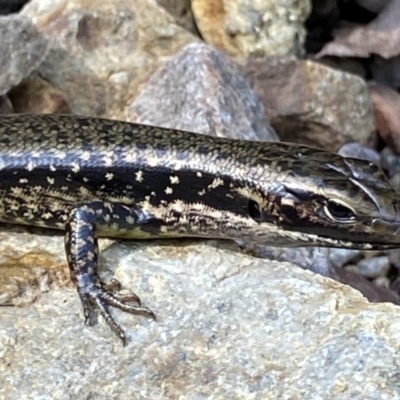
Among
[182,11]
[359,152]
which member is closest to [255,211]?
[359,152]

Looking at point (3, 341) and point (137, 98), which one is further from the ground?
point (3, 341)

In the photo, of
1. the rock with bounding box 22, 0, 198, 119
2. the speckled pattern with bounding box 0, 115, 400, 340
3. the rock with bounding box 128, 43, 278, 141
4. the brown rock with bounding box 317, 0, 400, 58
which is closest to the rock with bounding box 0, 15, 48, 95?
the rock with bounding box 22, 0, 198, 119

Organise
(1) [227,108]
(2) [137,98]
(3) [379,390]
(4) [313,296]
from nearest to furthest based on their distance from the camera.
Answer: (3) [379,390], (4) [313,296], (1) [227,108], (2) [137,98]

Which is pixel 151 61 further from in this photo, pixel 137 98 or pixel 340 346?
pixel 340 346

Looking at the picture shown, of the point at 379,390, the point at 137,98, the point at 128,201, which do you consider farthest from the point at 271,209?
the point at 137,98

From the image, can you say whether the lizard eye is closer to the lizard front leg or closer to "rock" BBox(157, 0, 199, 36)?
the lizard front leg

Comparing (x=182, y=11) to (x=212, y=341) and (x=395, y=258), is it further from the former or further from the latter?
(x=212, y=341)

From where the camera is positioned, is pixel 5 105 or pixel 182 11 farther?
pixel 182 11
